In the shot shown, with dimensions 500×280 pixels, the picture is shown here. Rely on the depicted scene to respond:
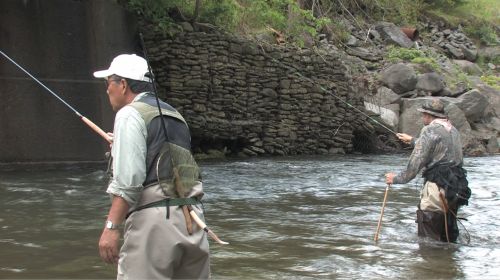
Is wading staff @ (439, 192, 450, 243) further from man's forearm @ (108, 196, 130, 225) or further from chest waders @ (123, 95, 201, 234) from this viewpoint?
man's forearm @ (108, 196, 130, 225)

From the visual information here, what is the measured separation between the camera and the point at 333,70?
65.2ft

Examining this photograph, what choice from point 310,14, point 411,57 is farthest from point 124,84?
point 411,57

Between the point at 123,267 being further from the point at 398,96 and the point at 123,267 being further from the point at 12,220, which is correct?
Result: the point at 398,96

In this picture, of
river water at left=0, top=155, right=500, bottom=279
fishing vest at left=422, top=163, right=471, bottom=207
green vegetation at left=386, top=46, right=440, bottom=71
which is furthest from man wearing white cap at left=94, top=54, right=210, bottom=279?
green vegetation at left=386, top=46, right=440, bottom=71

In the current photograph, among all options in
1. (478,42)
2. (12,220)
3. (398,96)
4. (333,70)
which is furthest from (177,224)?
(478,42)

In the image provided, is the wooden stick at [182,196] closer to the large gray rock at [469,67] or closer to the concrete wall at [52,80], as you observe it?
the concrete wall at [52,80]

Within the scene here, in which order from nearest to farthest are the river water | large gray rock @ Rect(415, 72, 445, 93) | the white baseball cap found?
the white baseball cap
the river water
large gray rock @ Rect(415, 72, 445, 93)

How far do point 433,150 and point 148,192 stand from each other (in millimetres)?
4249

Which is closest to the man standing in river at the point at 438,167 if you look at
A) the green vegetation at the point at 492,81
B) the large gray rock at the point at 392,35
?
the large gray rock at the point at 392,35

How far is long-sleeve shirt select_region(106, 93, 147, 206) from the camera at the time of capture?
3.16 metres

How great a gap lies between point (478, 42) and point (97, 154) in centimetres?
2184

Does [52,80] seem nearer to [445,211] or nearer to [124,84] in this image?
[445,211]

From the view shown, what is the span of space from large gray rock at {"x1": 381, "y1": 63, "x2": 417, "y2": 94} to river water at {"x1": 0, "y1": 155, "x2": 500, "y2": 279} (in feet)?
24.1

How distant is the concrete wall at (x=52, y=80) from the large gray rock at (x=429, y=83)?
11.4 m
